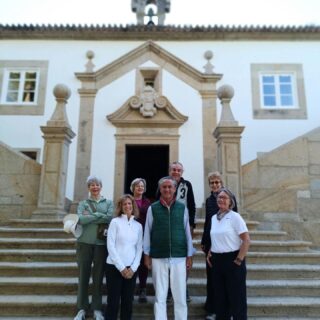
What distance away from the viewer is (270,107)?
10562 millimetres

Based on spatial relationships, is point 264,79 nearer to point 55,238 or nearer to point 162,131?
point 162,131

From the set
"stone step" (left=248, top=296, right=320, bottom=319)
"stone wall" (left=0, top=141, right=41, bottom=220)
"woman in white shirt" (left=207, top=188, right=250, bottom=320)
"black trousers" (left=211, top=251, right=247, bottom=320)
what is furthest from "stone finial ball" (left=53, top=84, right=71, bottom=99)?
"stone step" (left=248, top=296, right=320, bottom=319)

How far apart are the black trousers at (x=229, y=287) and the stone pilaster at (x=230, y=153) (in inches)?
129

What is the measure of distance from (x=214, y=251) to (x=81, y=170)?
656 cm

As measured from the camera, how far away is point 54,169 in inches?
278

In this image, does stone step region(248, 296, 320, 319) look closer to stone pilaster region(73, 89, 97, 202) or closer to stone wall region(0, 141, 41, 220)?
stone wall region(0, 141, 41, 220)

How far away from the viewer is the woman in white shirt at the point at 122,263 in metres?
3.62

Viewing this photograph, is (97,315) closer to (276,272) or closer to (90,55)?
(276,272)

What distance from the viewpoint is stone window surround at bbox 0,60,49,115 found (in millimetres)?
10594

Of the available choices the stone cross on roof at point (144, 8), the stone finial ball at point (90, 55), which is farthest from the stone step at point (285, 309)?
the stone cross on roof at point (144, 8)

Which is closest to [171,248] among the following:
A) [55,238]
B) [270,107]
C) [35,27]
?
[55,238]

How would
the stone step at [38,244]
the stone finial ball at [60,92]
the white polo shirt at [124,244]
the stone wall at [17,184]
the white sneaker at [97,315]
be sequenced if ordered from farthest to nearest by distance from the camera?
the stone finial ball at [60,92] < the stone wall at [17,184] < the stone step at [38,244] < the white sneaker at [97,315] < the white polo shirt at [124,244]

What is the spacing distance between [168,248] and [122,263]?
484 mm

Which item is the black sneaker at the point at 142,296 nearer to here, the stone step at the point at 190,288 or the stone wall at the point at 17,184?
the stone step at the point at 190,288
